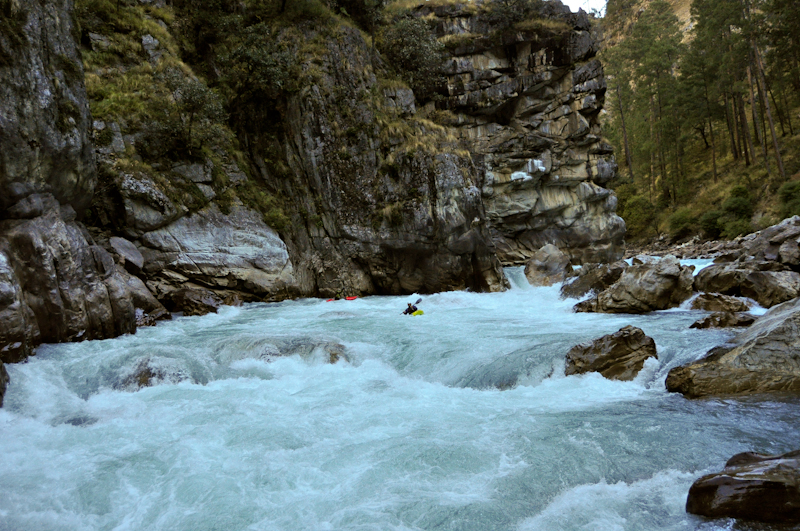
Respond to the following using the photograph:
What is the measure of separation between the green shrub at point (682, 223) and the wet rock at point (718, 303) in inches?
887

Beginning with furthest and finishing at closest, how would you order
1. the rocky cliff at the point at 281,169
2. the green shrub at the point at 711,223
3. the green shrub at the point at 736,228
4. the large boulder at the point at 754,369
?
the green shrub at the point at 711,223 → the green shrub at the point at 736,228 → the rocky cliff at the point at 281,169 → the large boulder at the point at 754,369

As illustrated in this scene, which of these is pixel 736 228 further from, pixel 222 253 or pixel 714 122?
pixel 222 253

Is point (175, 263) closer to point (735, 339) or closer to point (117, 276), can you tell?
point (117, 276)

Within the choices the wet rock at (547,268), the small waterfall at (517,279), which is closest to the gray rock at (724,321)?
the wet rock at (547,268)

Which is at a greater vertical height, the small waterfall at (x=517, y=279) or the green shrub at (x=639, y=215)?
the green shrub at (x=639, y=215)

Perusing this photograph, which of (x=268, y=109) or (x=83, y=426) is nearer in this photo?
(x=83, y=426)

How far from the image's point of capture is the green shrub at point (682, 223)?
31.1m

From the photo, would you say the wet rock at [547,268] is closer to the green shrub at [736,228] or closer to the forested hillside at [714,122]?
the forested hillside at [714,122]

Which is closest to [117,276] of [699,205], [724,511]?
[724,511]

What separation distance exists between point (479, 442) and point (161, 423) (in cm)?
399

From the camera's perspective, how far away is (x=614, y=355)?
748 cm

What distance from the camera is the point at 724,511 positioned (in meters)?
3.60

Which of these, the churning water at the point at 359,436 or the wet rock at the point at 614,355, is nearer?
the churning water at the point at 359,436

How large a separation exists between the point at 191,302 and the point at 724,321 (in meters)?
13.2
